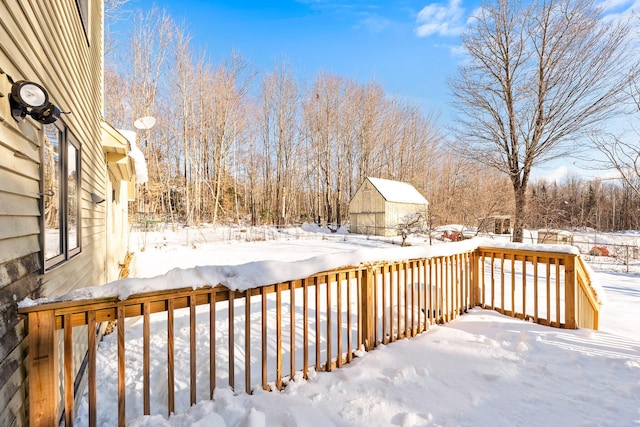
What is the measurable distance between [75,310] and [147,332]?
1.23 ft

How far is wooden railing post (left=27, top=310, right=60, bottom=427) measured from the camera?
1457 millimetres

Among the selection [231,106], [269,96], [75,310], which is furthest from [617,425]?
[269,96]

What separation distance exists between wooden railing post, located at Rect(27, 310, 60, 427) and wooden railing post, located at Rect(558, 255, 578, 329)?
458cm

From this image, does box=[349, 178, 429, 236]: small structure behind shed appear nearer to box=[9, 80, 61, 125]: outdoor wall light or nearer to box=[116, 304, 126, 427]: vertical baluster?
box=[116, 304, 126, 427]: vertical baluster

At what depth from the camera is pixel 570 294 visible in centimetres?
350

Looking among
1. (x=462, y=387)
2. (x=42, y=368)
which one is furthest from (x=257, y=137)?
(x=42, y=368)

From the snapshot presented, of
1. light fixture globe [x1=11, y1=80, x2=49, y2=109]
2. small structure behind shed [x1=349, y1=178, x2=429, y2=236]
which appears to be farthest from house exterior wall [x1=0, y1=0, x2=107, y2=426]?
small structure behind shed [x1=349, y1=178, x2=429, y2=236]

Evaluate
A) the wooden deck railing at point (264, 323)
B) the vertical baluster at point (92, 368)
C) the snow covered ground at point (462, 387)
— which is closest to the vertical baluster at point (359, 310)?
the wooden deck railing at point (264, 323)

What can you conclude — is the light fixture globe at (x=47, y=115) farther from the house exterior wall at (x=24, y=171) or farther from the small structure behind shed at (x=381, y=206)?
the small structure behind shed at (x=381, y=206)

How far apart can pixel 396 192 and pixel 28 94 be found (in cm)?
2006

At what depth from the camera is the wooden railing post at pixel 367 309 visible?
2.85 meters

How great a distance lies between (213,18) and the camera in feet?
47.8

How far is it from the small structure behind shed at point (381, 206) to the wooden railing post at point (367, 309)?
15808 millimetres

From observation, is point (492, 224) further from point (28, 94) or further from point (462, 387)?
point (28, 94)
